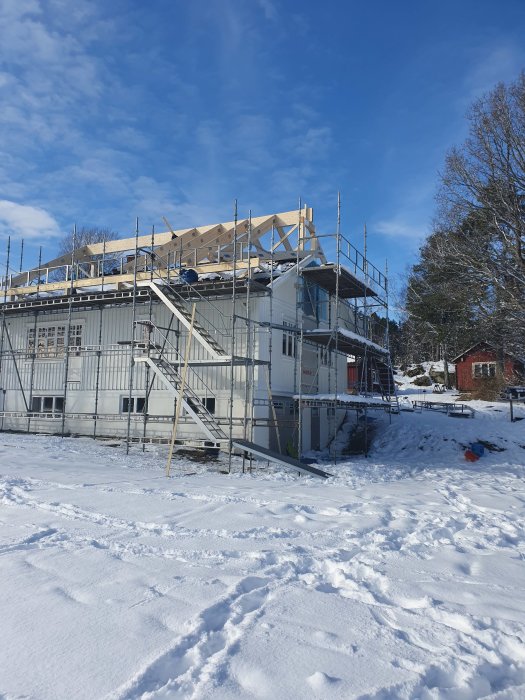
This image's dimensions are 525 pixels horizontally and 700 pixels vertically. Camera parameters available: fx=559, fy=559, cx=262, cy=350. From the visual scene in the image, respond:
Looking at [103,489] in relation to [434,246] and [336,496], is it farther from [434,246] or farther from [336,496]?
[434,246]

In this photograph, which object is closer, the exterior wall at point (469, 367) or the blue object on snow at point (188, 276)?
the blue object on snow at point (188, 276)

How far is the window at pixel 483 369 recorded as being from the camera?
3978cm

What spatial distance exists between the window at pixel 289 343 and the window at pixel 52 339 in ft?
25.4

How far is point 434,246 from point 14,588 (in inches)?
854

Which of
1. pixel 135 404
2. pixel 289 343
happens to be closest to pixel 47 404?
pixel 135 404

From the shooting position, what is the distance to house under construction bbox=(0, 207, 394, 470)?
679 inches

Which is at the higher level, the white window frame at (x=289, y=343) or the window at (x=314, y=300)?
the window at (x=314, y=300)

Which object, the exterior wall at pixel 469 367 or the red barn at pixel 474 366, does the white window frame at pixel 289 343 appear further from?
the exterior wall at pixel 469 367

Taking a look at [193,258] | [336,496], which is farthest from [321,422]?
[336,496]

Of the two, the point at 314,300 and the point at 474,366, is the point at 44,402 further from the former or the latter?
the point at 474,366

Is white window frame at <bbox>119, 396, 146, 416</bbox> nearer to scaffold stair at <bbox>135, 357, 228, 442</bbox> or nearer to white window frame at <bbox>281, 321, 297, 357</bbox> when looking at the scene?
scaffold stair at <bbox>135, 357, 228, 442</bbox>

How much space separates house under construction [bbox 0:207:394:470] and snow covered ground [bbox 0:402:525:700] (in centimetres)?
640

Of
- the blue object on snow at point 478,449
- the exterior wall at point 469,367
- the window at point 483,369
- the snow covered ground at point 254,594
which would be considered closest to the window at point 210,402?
the snow covered ground at point 254,594

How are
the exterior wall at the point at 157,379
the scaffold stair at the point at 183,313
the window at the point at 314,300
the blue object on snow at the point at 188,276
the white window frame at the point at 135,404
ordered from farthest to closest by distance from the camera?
1. the window at the point at 314,300
2. the white window frame at the point at 135,404
3. the exterior wall at the point at 157,379
4. the blue object on snow at the point at 188,276
5. the scaffold stair at the point at 183,313
